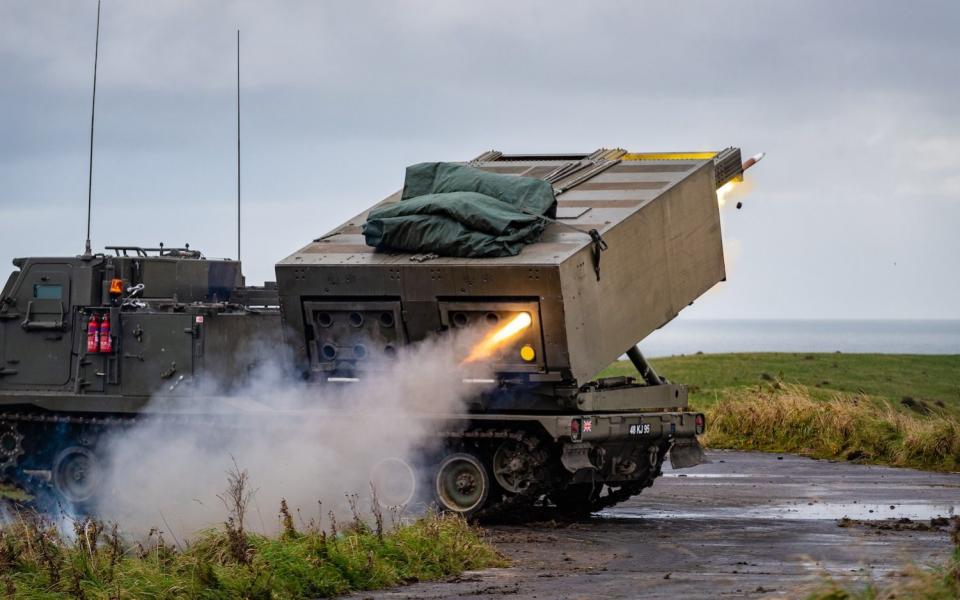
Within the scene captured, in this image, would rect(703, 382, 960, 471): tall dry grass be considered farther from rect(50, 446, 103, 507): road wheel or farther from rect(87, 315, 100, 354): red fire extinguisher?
rect(87, 315, 100, 354): red fire extinguisher

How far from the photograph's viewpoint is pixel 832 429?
27.0 metres

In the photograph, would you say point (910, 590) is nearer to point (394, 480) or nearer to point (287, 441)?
point (394, 480)

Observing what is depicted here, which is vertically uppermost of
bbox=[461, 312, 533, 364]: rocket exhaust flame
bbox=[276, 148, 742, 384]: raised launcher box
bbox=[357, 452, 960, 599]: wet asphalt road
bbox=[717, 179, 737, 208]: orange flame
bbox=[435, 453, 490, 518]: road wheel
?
bbox=[717, 179, 737, 208]: orange flame

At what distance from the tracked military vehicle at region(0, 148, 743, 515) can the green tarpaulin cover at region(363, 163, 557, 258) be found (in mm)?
170

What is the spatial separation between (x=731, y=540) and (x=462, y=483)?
3.23 m

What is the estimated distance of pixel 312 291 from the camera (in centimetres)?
1748

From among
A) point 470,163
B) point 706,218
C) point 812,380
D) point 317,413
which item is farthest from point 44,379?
point 812,380

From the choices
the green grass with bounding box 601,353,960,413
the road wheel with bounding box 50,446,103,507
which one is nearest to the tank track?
the road wheel with bounding box 50,446,103,507

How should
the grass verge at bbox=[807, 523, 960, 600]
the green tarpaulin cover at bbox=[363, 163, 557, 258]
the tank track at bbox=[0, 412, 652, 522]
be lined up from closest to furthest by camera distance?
the grass verge at bbox=[807, 523, 960, 600] < the green tarpaulin cover at bbox=[363, 163, 557, 258] < the tank track at bbox=[0, 412, 652, 522]

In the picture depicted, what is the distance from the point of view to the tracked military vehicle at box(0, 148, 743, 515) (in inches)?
660

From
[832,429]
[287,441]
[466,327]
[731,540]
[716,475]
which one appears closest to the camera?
[731,540]

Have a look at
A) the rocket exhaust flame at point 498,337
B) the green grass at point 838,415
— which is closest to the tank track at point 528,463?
the rocket exhaust flame at point 498,337

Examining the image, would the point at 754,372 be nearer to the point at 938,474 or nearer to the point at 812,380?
the point at 812,380

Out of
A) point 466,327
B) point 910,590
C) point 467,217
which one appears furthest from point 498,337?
point 910,590
